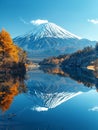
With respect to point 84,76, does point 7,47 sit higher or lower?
higher

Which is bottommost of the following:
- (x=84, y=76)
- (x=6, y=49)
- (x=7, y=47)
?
(x=84, y=76)

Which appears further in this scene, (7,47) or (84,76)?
(84,76)

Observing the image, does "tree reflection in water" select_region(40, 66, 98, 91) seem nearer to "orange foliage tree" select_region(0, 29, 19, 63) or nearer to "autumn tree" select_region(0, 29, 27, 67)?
"autumn tree" select_region(0, 29, 27, 67)

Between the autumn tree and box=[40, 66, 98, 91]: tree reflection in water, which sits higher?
the autumn tree

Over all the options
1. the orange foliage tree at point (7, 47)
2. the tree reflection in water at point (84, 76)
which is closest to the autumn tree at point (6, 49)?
the orange foliage tree at point (7, 47)

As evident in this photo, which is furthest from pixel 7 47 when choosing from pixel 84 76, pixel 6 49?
pixel 84 76

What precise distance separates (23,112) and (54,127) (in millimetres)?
6030

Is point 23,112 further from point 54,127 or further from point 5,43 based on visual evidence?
point 5,43

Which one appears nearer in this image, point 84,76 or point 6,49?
point 6,49

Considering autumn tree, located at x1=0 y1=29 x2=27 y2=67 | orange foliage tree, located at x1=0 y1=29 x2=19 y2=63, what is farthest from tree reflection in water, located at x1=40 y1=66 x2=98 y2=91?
orange foliage tree, located at x1=0 y1=29 x2=19 y2=63

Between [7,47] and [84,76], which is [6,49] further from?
[84,76]

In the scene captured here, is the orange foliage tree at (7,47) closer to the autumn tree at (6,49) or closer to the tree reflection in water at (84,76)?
the autumn tree at (6,49)

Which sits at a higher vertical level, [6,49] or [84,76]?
[6,49]

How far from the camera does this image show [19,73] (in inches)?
3002
